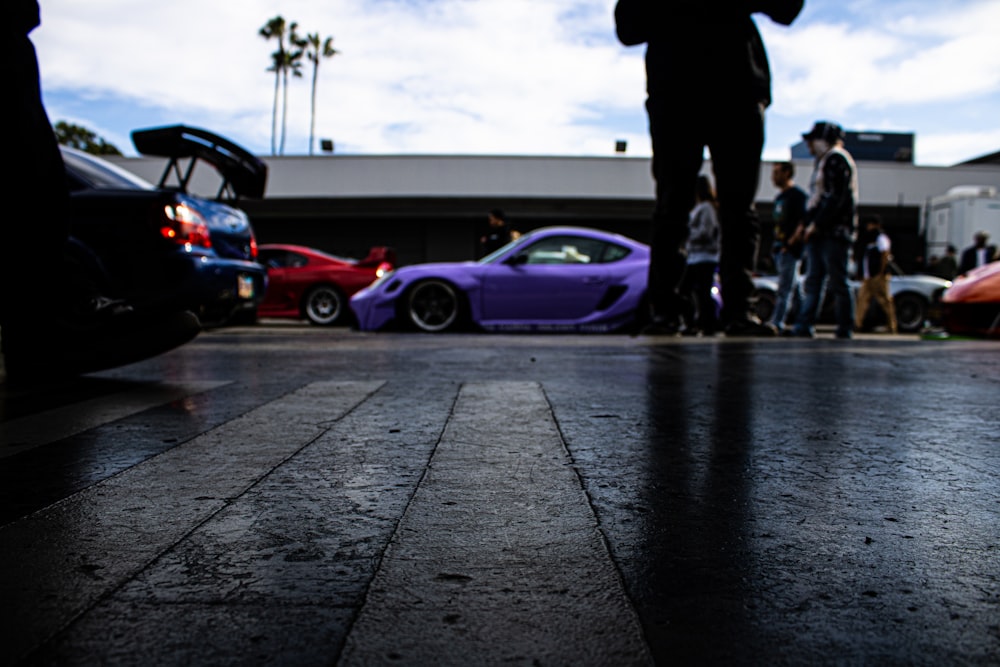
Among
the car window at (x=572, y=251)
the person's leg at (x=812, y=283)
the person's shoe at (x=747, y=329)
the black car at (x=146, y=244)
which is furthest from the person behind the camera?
the car window at (x=572, y=251)

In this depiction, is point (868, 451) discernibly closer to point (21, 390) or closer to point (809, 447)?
point (809, 447)

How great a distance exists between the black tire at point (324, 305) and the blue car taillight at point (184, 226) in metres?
7.98

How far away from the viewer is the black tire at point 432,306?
9.48m

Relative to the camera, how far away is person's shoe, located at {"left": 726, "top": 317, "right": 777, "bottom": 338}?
6555 millimetres

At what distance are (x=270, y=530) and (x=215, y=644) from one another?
0.49m

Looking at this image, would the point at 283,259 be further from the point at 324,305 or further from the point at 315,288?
the point at 324,305

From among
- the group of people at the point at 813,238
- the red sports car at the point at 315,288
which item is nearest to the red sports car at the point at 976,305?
the group of people at the point at 813,238

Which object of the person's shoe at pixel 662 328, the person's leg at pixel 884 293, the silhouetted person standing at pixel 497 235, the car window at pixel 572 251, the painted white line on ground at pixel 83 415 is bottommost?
the painted white line on ground at pixel 83 415

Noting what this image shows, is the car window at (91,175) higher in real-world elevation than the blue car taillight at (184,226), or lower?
higher

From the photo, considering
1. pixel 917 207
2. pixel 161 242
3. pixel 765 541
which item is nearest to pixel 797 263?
pixel 161 242

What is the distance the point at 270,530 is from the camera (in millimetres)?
1566

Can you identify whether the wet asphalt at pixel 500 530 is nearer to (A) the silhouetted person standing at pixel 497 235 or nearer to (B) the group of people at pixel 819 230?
(B) the group of people at pixel 819 230

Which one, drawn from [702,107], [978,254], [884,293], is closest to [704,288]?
[702,107]

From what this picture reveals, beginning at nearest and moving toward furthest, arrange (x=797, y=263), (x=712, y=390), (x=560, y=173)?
(x=712, y=390)
(x=797, y=263)
(x=560, y=173)
